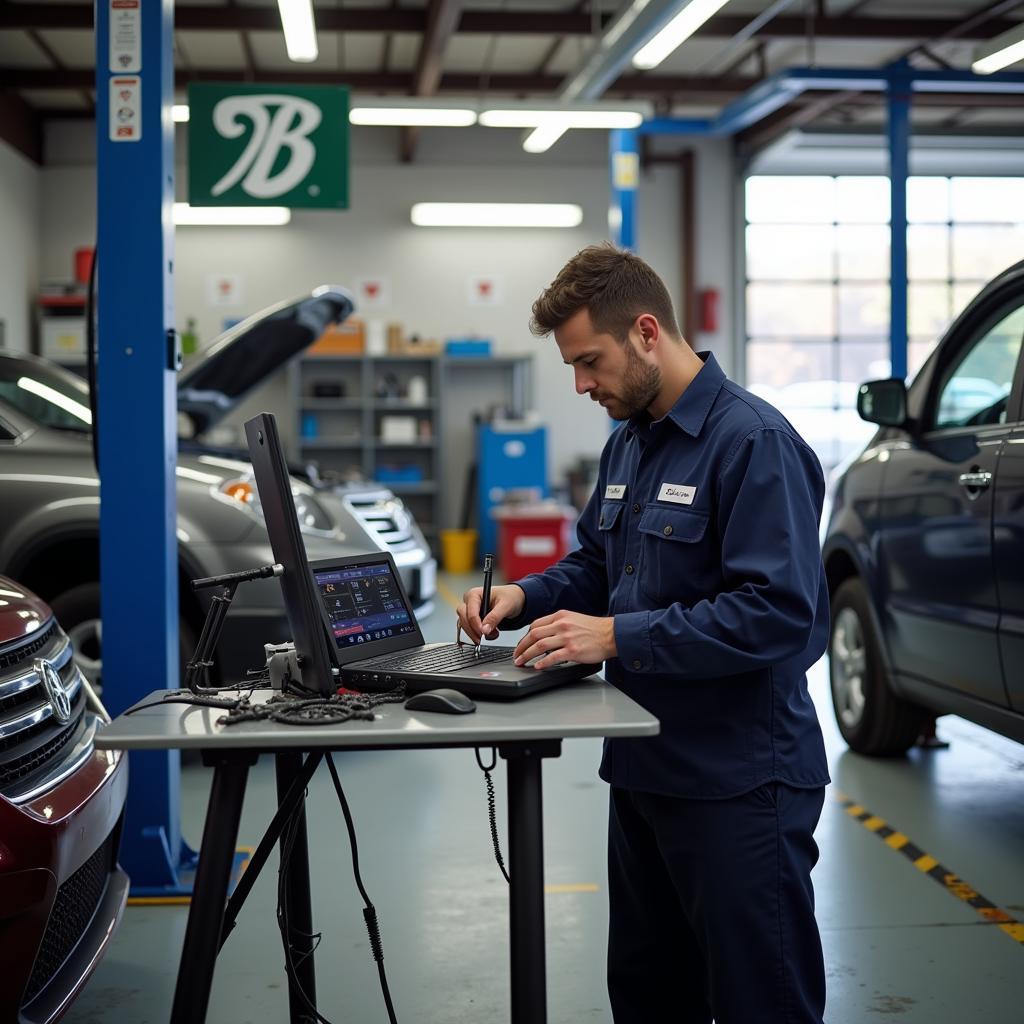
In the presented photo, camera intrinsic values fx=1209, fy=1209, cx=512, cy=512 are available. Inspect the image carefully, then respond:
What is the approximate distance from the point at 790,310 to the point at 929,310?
1.91 m

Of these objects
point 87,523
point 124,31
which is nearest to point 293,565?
point 124,31

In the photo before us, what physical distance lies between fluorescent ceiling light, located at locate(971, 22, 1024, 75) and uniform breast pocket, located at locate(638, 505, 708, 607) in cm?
593

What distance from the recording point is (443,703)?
1.74 m

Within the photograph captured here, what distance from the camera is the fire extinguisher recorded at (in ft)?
46.0

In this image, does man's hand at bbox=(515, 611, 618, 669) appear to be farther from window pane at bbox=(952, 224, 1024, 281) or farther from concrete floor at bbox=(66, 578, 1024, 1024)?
window pane at bbox=(952, 224, 1024, 281)

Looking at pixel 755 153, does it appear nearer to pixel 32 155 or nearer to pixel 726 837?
pixel 32 155

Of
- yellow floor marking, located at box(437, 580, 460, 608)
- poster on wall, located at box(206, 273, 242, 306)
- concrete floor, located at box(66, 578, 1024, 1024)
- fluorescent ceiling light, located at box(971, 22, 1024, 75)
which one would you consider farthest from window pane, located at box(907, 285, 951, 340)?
concrete floor, located at box(66, 578, 1024, 1024)

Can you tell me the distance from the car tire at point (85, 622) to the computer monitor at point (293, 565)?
2.65m

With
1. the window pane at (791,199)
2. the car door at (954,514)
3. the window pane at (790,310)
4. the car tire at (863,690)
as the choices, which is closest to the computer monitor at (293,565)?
the car door at (954,514)

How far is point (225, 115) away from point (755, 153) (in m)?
9.93

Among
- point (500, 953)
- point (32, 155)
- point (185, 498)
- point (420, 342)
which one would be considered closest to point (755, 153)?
point (420, 342)

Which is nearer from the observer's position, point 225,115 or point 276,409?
point 225,115

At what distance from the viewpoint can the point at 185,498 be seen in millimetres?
4500

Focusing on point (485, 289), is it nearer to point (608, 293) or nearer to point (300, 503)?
point (300, 503)
